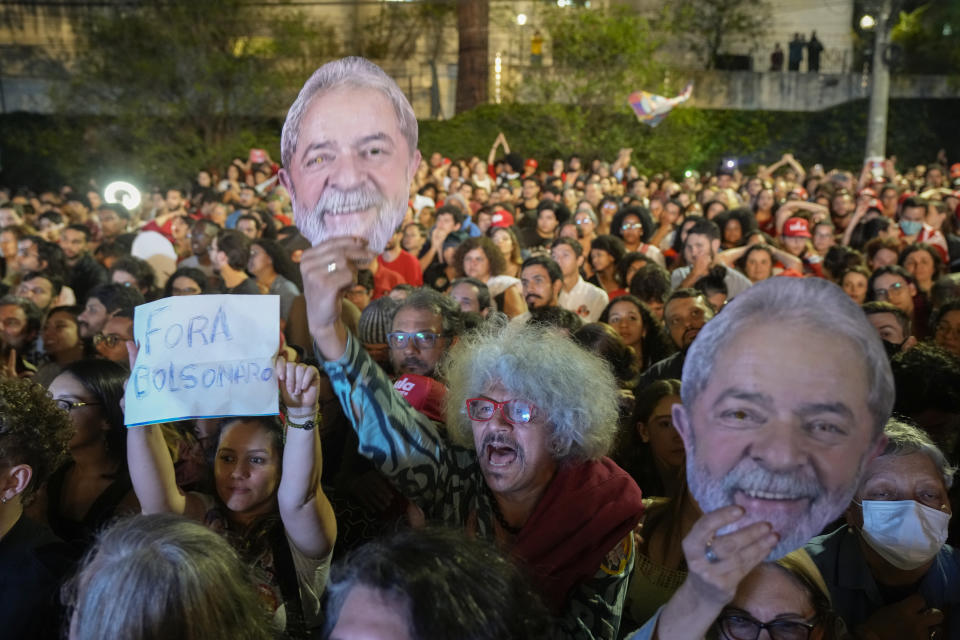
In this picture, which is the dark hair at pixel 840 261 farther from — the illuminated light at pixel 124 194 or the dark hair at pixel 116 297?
the illuminated light at pixel 124 194

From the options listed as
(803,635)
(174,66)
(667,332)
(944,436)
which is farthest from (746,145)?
(803,635)

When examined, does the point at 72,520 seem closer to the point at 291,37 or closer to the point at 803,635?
the point at 803,635

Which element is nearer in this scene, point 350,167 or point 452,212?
point 350,167

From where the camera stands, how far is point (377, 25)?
27.1 m

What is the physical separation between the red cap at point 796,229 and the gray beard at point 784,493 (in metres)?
6.31

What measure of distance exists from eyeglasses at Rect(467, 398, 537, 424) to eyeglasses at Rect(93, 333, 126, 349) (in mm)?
2676

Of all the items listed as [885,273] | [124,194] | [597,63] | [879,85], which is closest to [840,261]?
[885,273]

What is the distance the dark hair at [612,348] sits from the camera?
13.7 ft

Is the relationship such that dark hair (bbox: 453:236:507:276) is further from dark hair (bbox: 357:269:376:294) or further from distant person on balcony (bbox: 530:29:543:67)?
distant person on balcony (bbox: 530:29:543:67)

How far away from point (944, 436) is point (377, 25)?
26092mm

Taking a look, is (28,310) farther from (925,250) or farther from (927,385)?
(925,250)

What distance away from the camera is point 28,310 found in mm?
4910

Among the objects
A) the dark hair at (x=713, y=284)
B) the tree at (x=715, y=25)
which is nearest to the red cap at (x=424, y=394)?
the dark hair at (x=713, y=284)

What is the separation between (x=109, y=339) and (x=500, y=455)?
281cm
